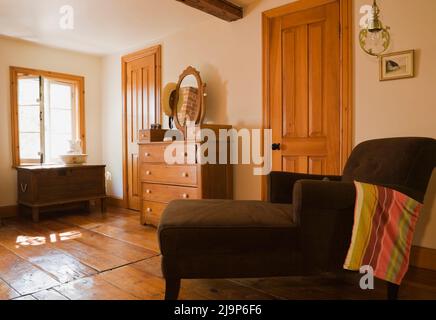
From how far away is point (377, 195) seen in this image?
151 cm

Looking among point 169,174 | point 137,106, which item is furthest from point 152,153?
point 137,106

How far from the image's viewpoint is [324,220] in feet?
5.03

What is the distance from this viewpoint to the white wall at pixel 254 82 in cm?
218

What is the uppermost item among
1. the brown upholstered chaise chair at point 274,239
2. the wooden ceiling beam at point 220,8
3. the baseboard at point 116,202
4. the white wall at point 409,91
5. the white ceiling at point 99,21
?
the white ceiling at point 99,21

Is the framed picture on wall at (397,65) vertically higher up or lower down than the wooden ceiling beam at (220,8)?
lower down

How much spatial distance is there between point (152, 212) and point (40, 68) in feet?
8.43

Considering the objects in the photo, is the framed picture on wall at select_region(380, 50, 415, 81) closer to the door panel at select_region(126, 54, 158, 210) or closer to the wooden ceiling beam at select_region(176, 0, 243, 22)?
the wooden ceiling beam at select_region(176, 0, 243, 22)

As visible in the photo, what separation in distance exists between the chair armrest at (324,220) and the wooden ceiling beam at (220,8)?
2.05 m

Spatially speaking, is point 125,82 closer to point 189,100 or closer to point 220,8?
point 189,100

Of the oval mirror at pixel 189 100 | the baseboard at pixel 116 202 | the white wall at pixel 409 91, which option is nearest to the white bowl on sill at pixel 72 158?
the baseboard at pixel 116 202

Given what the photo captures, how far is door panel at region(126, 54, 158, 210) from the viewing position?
4.08 m

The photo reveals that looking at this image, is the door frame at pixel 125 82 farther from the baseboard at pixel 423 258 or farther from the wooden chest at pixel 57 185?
the baseboard at pixel 423 258

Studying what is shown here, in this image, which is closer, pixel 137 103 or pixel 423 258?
pixel 423 258
